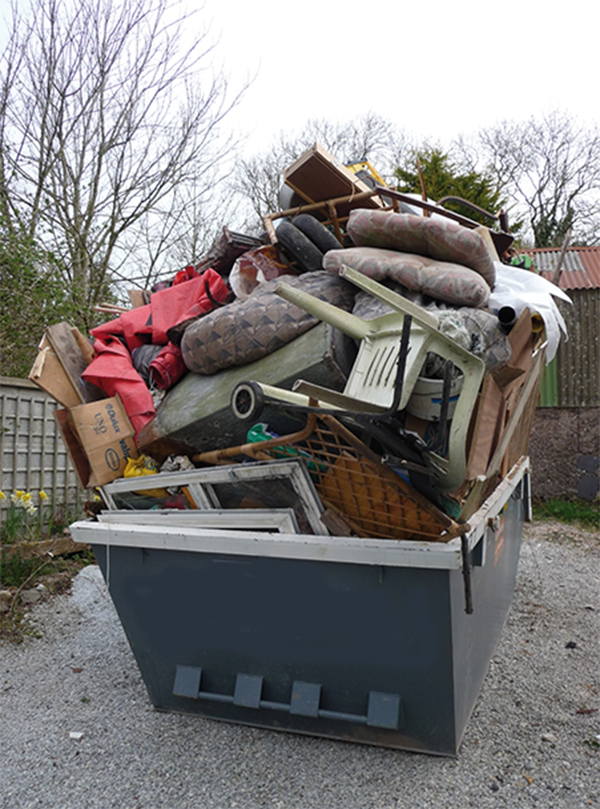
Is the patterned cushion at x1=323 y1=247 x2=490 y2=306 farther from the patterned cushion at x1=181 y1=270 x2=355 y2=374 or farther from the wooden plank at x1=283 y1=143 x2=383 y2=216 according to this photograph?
the wooden plank at x1=283 y1=143 x2=383 y2=216

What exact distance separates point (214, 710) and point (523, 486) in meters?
2.20

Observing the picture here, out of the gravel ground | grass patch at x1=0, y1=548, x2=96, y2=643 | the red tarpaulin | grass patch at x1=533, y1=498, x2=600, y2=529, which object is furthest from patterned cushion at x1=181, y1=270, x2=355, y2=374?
grass patch at x1=533, y1=498, x2=600, y2=529

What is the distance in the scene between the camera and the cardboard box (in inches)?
93.3

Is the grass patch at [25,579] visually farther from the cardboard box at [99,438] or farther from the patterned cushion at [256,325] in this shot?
the patterned cushion at [256,325]

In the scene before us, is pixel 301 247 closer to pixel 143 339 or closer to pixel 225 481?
pixel 143 339

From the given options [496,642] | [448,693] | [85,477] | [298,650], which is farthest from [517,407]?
[85,477]

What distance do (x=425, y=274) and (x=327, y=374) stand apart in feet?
1.61

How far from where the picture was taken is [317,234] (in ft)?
8.32

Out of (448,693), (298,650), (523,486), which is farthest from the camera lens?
(523,486)

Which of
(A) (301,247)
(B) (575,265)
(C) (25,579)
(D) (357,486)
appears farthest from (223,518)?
(B) (575,265)

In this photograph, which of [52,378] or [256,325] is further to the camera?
[52,378]

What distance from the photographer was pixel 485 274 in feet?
7.60

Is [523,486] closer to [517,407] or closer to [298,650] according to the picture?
[517,407]

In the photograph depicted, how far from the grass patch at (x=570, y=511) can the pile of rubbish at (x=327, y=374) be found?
4286 millimetres
